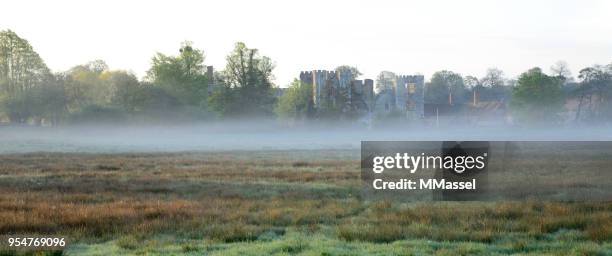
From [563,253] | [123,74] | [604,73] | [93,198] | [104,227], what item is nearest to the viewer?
[563,253]

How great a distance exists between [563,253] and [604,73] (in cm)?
8016

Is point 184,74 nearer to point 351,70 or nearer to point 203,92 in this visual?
point 203,92

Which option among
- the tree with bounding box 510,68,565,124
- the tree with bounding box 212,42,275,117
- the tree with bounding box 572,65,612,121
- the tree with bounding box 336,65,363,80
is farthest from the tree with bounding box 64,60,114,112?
the tree with bounding box 572,65,612,121

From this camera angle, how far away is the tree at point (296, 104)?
83.2 meters

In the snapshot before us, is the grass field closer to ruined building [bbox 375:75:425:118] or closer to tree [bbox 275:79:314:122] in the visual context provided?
tree [bbox 275:79:314:122]

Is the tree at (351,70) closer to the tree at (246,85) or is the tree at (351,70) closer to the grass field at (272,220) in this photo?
the tree at (246,85)

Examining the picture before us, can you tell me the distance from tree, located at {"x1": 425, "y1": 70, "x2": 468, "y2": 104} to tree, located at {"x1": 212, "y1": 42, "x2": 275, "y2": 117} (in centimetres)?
2881

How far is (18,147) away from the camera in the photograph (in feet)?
137

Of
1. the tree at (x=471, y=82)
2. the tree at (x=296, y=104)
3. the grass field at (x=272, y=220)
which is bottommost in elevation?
the grass field at (x=272, y=220)

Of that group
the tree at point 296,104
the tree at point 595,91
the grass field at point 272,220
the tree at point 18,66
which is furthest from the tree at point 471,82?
the grass field at point 272,220

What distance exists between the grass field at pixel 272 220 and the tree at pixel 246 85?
57834 millimetres

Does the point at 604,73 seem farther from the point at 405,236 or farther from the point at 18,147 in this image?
the point at 405,236

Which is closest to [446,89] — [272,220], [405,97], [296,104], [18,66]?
[405,97]

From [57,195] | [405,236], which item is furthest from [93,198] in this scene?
[405,236]
